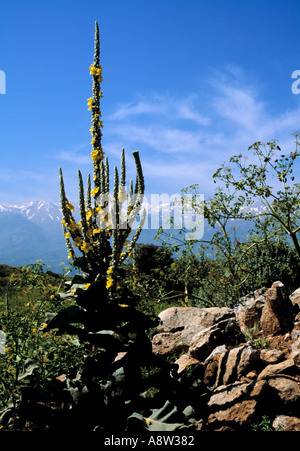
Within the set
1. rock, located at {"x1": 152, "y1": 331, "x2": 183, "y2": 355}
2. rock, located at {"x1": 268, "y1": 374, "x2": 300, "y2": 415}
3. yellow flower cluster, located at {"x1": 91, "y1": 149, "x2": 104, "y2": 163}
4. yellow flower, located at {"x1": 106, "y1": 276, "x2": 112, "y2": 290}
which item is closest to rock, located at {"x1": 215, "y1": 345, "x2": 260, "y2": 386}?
rock, located at {"x1": 268, "y1": 374, "x2": 300, "y2": 415}

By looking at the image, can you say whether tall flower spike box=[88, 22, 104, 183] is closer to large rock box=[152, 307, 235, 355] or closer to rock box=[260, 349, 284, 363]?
large rock box=[152, 307, 235, 355]

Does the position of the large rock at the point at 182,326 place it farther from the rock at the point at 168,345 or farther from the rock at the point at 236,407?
the rock at the point at 236,407

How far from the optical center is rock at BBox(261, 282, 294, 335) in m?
4.98

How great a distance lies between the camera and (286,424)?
3082 millimetres

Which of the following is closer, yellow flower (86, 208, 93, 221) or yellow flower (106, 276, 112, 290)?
yellow flower (106, 276, 112, 290)

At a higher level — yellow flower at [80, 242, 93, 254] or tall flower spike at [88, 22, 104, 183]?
tall flower spike at [88, 22, 104, 183]

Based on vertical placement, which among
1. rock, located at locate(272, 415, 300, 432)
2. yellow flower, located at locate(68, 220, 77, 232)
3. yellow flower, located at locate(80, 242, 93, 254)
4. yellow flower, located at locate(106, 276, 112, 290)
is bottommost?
rock, located at locate(272, 415, 300, 432)

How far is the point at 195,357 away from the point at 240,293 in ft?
12.8

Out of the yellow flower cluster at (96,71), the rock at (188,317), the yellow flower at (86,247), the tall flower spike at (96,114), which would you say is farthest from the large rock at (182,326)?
the yellow flower cluster at (96,71)

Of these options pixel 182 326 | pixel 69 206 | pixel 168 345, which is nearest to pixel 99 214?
pixel 69 206

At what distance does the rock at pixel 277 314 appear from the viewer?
196 inches

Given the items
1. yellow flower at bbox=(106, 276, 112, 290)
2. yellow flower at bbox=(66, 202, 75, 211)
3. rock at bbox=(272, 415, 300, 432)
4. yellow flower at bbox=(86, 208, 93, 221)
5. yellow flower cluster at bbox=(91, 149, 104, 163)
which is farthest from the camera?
yellow flower at bbox=(66, 202, 75, 211)
